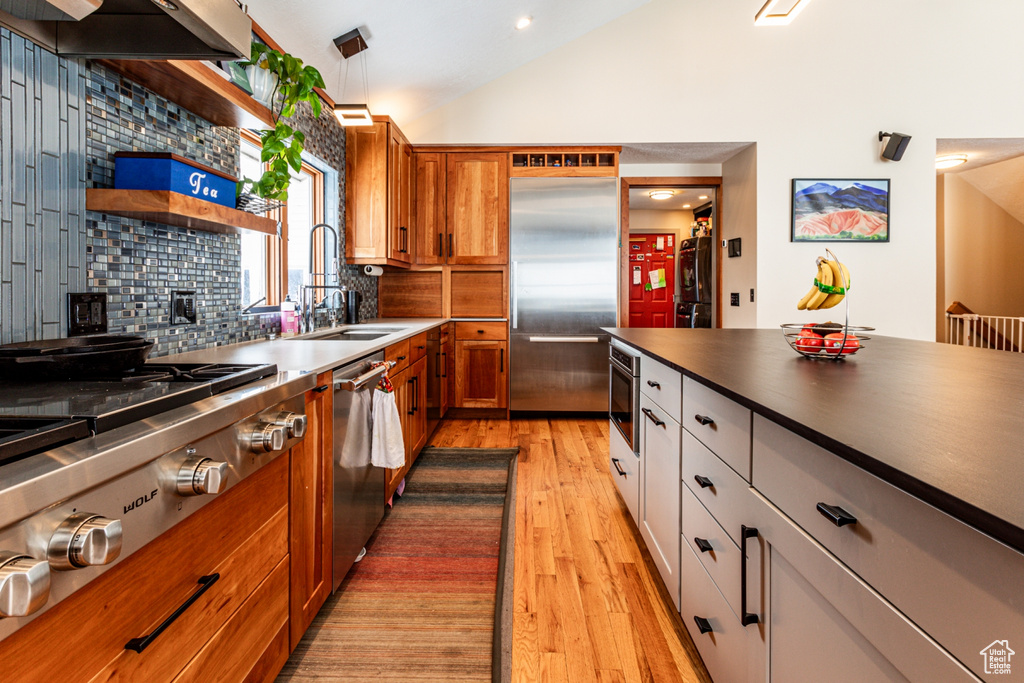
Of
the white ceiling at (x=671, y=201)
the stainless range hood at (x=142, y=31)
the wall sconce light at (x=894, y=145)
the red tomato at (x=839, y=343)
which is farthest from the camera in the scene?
the white ceiling at (x=671, y=201)

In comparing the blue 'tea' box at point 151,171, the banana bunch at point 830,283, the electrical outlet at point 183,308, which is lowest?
the electrical outlet at point 183,308

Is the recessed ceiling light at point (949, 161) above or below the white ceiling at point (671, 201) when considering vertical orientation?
below

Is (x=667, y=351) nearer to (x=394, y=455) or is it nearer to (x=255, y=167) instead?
(x=394, y=455)

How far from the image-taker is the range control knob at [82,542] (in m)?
0.60

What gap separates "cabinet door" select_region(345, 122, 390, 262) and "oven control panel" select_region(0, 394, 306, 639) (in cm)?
270

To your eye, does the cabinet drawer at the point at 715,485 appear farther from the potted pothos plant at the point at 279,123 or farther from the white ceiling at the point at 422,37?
the white ceiling at the point at 422,37

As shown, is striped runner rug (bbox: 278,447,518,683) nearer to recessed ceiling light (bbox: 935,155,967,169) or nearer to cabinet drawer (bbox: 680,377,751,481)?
cabinet drawer (bbox: 680,377,751,481)

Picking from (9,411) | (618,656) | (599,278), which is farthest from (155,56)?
(599,278)

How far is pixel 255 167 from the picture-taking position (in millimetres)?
2559

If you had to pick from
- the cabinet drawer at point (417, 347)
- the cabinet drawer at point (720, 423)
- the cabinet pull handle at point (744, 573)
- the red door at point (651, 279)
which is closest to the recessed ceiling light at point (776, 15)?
the cabinet drawer at point (720, 423)

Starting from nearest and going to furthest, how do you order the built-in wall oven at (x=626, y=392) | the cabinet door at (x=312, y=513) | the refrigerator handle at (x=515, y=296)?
→ 1. the cabinet door at (x=312, y=513)
2. the built-in wall oven at (x=626, y=392)
3. the refrigerator handle at (x=515, y=296)

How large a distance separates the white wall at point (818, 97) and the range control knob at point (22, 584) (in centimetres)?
431

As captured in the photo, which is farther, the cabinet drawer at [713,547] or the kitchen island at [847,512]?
the cabinet drawer at [713,547]

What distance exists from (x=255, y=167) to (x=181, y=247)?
3.17ft
